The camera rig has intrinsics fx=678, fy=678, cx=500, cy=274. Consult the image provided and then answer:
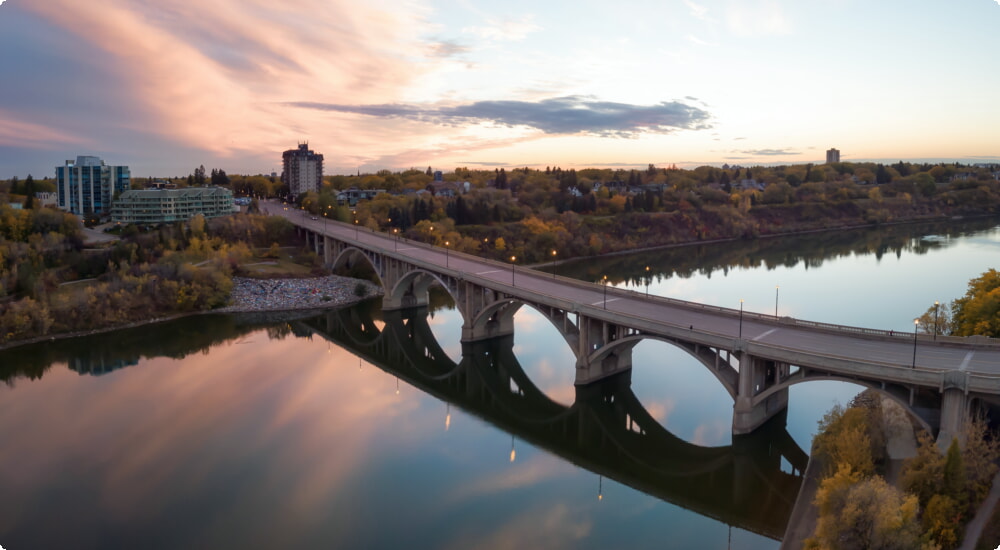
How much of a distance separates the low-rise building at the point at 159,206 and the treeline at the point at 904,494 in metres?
77.3

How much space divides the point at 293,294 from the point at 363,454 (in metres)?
35.2

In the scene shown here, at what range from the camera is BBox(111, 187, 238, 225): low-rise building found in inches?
3113

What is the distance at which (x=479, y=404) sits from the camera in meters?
37.6

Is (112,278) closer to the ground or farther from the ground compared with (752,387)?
farther from the ground

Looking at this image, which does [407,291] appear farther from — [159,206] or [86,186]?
[86,186]

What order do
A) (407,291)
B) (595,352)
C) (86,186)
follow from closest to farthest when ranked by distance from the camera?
(595,352)
(407,291)
(86,186)

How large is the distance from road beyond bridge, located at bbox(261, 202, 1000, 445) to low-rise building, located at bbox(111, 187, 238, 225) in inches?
1804

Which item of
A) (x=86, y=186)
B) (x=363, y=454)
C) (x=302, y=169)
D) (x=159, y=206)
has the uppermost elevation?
(x=302, y=169)

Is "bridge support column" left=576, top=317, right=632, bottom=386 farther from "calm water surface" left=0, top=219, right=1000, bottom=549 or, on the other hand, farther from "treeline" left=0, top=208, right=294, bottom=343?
"treeline" left=0, top=208, right=294, bottom=343

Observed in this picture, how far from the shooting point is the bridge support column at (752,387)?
28.3 meters

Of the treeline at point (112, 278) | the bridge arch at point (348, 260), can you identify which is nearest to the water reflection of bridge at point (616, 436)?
the treeline at point (112, 278)

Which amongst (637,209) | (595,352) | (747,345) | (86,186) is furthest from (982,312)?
(86,186)

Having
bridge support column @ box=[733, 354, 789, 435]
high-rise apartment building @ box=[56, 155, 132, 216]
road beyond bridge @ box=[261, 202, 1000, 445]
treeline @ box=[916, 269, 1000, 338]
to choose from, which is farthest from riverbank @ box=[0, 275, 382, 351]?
treeline @ box=[916, 269, 1000, 338]

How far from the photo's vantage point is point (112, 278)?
185ft
